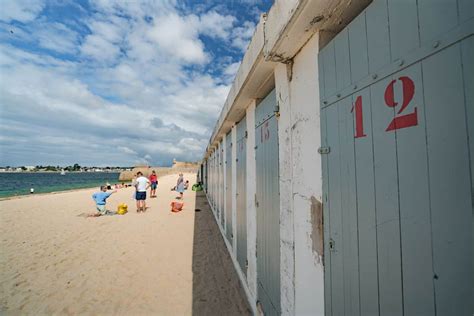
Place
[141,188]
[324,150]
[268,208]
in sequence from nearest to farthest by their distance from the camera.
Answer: [324,150], [268,208], [141,188]

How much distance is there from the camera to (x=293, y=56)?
2418mm

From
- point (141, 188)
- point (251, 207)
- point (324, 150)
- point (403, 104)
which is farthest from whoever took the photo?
point (141, 188)

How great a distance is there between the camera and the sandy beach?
153 inches

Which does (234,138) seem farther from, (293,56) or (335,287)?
(335,287)

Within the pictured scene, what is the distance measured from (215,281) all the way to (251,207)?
70.2 inches

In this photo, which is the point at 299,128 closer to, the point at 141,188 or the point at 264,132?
the point at 264,132

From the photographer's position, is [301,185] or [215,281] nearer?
[301,185]

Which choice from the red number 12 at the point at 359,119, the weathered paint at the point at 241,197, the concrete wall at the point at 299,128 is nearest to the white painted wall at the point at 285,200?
the concrete wall at the point at 299,128

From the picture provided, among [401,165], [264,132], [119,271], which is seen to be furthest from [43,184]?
[401,165]

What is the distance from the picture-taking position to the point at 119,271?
16.8 ft

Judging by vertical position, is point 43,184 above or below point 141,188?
below

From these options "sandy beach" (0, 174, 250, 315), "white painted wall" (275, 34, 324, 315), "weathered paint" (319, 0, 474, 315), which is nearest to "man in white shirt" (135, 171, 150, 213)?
"sandy beach" (0, 174, 250, 315)

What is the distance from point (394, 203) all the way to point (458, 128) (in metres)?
0.45

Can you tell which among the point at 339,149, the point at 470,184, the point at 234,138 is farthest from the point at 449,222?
the point at 234,138
